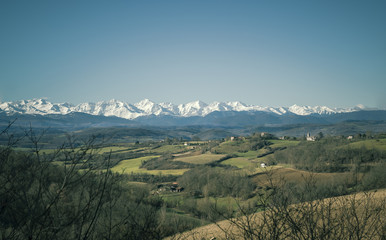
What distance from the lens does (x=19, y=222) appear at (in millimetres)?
3127

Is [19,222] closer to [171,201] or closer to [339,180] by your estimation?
[171,201]

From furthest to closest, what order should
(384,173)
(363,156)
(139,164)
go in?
(139,164), (363,156), (384,173)

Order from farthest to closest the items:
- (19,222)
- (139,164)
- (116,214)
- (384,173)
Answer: (139,164), (384,173), (116,214), (19,222)

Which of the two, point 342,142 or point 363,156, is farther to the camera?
point 342,142

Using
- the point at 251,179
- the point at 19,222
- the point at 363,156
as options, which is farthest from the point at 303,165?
the point at 19,222

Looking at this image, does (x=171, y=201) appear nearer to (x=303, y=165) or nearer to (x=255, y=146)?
(x=303, y=165)

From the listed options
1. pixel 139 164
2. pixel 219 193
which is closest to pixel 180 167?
pixel 139 164

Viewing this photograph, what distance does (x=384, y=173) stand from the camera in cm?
3428

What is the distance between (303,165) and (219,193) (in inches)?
945

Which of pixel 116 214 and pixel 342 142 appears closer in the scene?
pixel 116 214

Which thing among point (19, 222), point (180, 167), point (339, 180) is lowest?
point (180, 167)

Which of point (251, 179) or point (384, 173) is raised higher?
point (384, 173)

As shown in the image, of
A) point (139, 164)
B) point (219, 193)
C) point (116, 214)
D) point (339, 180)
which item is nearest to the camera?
point (116, 214)

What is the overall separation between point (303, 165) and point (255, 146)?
31.9m
